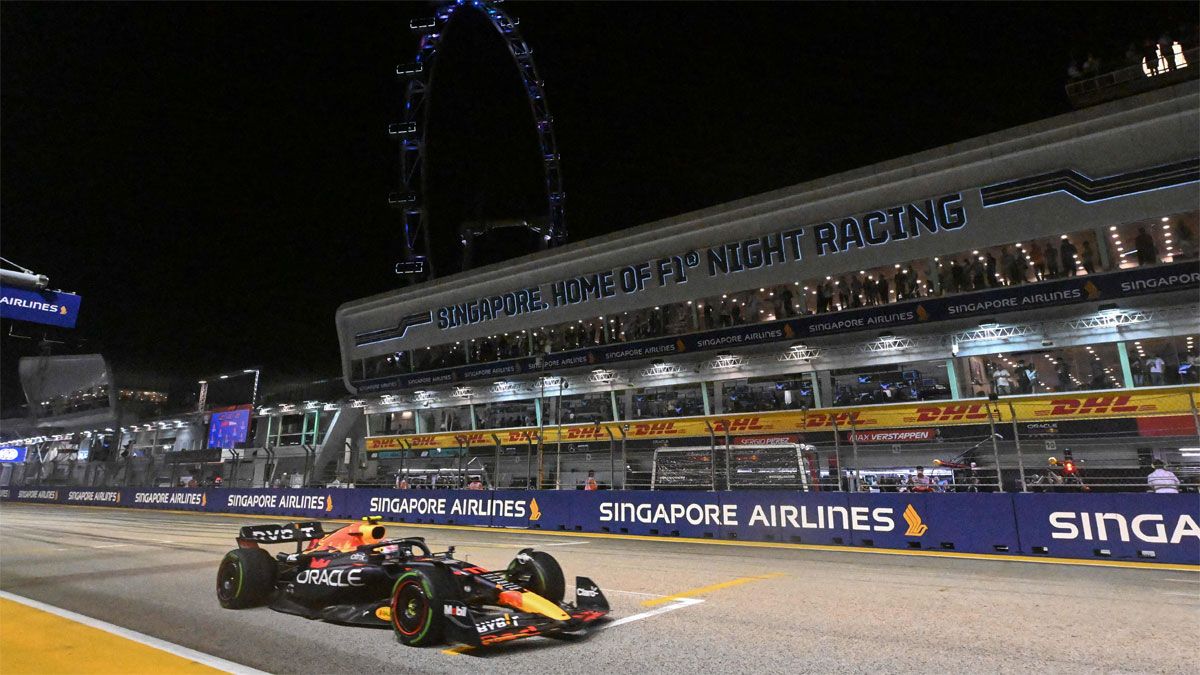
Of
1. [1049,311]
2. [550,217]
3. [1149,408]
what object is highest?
[550,217]

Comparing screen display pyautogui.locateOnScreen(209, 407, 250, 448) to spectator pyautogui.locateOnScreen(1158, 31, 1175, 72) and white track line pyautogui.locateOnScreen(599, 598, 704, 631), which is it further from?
spectator pyautogui.locateOnScreen(1158, 31, 1175, 72)

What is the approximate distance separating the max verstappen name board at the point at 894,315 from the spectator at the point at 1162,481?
721 cm

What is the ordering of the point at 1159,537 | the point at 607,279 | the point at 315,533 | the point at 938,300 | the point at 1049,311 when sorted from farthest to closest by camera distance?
the point at 607,279
the point at 938,300
the point at 1049,311
the point at 1159,537
the point at 315,533

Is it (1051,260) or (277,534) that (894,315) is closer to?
(1051,260)

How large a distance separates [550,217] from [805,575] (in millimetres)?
30109

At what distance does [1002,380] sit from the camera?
64.7 ft

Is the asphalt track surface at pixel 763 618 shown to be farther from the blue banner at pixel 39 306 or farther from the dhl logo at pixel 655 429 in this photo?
the dhl logo at pixel 655 429

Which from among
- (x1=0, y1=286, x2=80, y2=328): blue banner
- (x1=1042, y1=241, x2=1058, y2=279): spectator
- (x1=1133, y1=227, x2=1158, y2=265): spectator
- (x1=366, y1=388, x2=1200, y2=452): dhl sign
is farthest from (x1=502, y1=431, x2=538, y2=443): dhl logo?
(x1=1133, y1=227, x2=1158, y2=265): spectator

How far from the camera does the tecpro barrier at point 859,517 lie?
1016 cm

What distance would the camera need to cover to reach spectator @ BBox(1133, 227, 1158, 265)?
16.7 m

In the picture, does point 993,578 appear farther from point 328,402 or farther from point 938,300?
point 328,402

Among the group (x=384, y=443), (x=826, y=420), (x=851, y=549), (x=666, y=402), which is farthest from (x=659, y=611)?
(x=384, y=443)

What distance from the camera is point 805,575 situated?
354 inches

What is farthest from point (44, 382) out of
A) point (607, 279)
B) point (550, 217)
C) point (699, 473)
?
point (699, 473)
